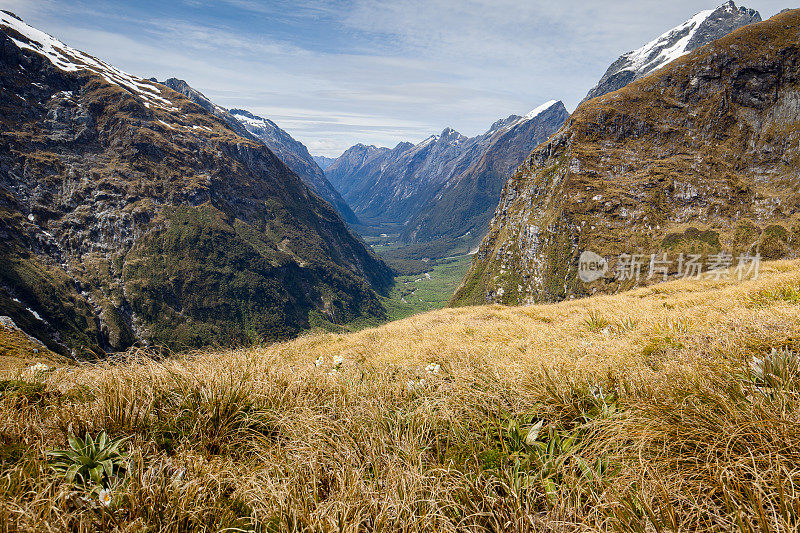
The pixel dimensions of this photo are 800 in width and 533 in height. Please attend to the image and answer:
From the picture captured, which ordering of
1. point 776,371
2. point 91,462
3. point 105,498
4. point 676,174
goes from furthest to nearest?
point 676,174 → point 776,371 → point 91,462 → point 105,498

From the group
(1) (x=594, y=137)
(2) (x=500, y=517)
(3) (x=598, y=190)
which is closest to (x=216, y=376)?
(2) (x=500, y=517)

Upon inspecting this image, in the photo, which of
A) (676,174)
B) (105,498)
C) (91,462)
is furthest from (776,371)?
(676,174)

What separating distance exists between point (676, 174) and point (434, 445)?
19579cm

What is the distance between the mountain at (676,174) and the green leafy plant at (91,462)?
151308 mm

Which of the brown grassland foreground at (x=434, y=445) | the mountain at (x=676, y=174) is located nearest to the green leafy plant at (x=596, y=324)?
the brown grassland foreground at (x=434, y=445)

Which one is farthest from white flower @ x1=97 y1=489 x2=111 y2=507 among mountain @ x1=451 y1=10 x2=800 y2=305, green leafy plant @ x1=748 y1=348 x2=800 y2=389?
mountain @ x1=451 y1=10 x2=800 y2=305

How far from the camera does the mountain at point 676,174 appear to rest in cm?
13000

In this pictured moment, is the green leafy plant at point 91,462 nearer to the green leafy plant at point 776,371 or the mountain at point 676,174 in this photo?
the green leafy plant at point 776,371

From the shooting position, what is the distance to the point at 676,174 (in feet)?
476

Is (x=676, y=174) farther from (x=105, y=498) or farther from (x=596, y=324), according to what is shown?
(x=105, y=498)

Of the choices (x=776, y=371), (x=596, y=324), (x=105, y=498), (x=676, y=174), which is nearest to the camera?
(x=105, y=498)

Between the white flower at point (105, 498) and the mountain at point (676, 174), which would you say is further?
the mountain at point (676, 174)

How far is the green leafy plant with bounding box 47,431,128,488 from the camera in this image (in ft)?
9.16

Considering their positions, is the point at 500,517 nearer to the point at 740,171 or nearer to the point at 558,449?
the point at 558,449
